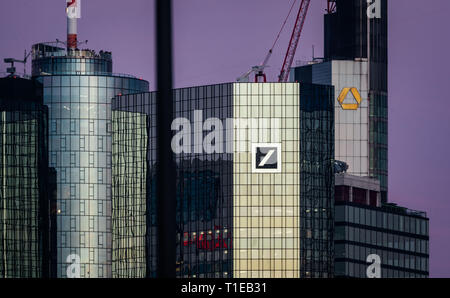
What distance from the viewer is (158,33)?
18.7m

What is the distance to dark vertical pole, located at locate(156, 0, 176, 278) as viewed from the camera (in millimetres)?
18688

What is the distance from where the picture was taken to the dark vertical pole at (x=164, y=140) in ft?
61.3

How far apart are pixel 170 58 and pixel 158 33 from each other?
42 cm

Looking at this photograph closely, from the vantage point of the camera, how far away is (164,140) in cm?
1866

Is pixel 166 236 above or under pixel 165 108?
under
